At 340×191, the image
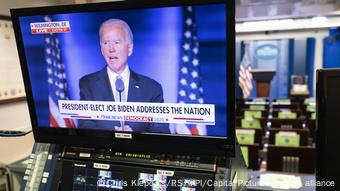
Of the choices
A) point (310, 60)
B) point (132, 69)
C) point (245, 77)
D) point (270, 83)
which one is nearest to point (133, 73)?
point (132, 69)

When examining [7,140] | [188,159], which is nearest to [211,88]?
[188,159]

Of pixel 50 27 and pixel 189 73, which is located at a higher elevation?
pixel 50 27

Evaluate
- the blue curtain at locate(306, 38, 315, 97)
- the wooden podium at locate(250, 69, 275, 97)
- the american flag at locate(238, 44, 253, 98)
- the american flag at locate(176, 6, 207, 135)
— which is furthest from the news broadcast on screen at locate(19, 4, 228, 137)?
the blue curtain at locate(306, 38, 315, 97)

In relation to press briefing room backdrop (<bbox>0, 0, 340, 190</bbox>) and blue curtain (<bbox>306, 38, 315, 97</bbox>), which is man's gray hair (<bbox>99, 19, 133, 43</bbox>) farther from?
blue curtain (<bbox>306, 38, 315, 97</bbox>)

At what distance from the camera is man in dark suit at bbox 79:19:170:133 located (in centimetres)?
85

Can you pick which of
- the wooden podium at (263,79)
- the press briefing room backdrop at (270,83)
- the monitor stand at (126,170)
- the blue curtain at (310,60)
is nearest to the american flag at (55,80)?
the monitor stand at (126,170)

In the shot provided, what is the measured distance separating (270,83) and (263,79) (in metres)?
0.34

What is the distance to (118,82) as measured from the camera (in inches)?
35.3

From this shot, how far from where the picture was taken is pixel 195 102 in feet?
2.74

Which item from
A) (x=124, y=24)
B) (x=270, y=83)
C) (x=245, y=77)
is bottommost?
(x=124, y=24)

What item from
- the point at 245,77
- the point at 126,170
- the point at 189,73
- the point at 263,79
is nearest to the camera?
the point at 189,73

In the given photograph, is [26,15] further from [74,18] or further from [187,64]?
[187,64]

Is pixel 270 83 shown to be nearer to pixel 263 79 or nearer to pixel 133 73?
pixel 263 79

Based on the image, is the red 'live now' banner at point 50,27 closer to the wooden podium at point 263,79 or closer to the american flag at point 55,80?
the american flag at point 55,80
